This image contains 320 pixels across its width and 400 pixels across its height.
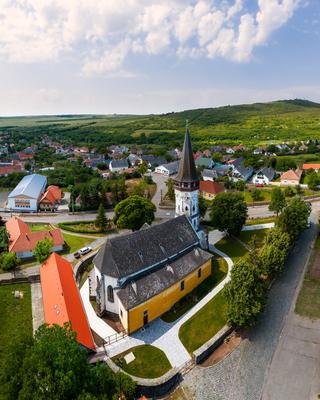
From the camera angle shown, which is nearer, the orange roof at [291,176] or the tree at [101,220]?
the tree at [101,220]

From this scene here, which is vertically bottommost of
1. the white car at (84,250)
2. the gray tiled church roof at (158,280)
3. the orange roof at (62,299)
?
the white car at (84,250)

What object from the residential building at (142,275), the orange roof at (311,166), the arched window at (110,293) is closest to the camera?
the residential building at (142,275)

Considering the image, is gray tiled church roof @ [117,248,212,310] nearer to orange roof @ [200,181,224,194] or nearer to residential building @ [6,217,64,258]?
residential building @ [6,217,64,258]

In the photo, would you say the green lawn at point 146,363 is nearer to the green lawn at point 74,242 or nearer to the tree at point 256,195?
the green lawn at point 74,242

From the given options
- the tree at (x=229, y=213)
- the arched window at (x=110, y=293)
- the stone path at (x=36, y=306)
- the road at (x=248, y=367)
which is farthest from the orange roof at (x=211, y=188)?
the arched window at (x=110, y=293)

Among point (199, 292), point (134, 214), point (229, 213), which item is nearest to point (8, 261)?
point (134, 214)

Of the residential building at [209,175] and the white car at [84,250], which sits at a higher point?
the residential building at [209,175]
